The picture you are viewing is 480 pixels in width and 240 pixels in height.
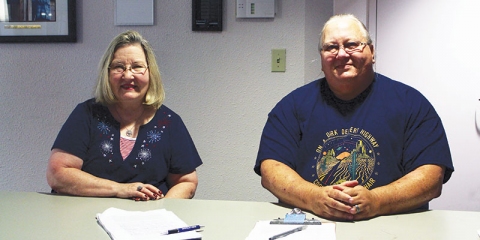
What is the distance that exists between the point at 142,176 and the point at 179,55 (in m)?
0.96

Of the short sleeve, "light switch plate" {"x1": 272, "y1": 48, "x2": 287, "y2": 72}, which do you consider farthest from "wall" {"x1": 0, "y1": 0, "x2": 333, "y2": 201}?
the short sleeve

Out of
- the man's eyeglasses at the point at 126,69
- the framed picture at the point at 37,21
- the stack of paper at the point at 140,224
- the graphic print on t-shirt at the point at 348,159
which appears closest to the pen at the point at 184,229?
the stack of paper at the point at 140,224

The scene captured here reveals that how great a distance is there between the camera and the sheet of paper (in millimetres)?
1234

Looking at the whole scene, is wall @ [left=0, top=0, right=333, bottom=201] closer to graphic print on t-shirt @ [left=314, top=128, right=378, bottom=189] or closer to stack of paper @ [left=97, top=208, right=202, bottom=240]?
graphic print on t-shirt @ [left=314, top=128, right=378, bottom=189]

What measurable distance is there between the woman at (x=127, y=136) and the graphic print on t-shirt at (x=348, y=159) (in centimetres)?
57

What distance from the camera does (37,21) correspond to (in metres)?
2.74

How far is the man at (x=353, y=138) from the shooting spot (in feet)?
5.02

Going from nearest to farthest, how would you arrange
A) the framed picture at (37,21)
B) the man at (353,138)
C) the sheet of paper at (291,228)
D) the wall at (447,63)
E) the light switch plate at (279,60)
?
the sheet of paper at (291,228) → the man at (353,138) → the wall at (447,63) → the light switch plate at (279,60) → the framed picture at (37,21)

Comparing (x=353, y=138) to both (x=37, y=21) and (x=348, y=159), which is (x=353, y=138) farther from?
(x=37, y=21)

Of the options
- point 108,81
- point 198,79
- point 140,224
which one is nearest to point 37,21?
point 198,79

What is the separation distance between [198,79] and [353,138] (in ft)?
4.03

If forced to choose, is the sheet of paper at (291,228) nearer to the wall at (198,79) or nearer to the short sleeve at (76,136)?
the short sleeve at (76,136)

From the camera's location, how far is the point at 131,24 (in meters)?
2.68

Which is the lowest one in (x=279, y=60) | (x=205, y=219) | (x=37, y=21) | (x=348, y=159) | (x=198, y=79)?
(x=205, y=219)
